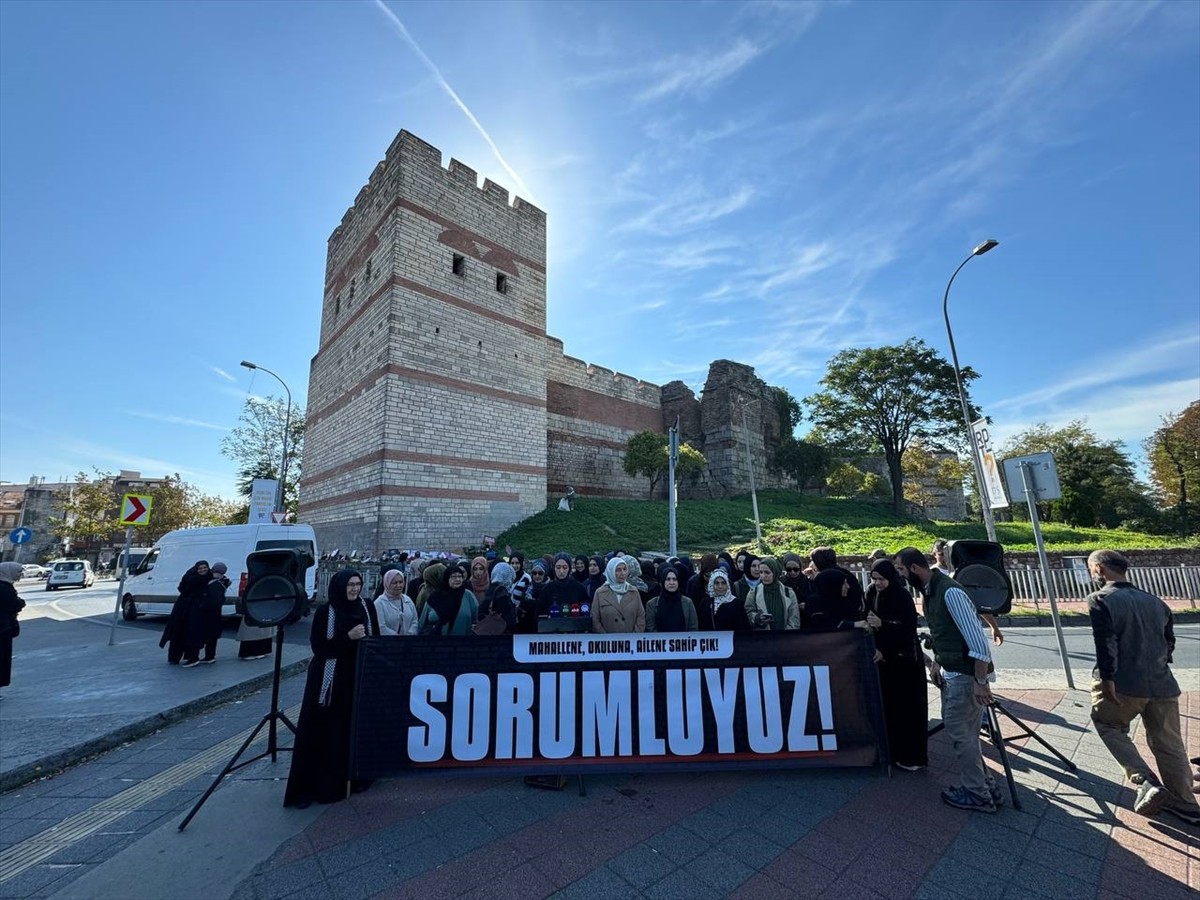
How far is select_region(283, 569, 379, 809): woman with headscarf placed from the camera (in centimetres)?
356

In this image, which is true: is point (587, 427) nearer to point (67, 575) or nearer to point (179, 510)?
point (67, 575)

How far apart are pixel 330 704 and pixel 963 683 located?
4575 mm

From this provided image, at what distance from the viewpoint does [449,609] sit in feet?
16.3

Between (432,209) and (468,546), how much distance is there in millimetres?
12608

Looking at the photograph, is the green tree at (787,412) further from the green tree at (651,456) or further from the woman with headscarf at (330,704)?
the woman with headscarf at (330,704)

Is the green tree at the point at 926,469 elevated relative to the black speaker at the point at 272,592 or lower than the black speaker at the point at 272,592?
elevated

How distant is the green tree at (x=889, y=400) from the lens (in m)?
26.1

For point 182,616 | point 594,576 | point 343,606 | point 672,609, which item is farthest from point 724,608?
point 182,616

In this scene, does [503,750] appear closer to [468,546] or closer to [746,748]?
[746,748]

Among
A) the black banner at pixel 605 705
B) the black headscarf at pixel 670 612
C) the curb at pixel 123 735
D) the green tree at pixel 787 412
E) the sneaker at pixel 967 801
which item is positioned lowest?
the sneaker at pixel 967 801

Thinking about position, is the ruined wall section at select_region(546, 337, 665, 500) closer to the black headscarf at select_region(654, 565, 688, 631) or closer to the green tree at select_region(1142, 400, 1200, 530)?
the black headscarf at select_region(654, 565, 688, 631)

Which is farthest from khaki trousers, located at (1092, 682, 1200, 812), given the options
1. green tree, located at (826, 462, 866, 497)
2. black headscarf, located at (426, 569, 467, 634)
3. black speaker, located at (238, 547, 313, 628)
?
green tree, located at (826, 462, 866, 497)

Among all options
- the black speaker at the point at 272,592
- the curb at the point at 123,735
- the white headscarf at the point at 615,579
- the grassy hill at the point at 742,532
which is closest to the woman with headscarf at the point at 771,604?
the white headscarf at the point at 615,579

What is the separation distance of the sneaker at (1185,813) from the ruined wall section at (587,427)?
75.1 feet
